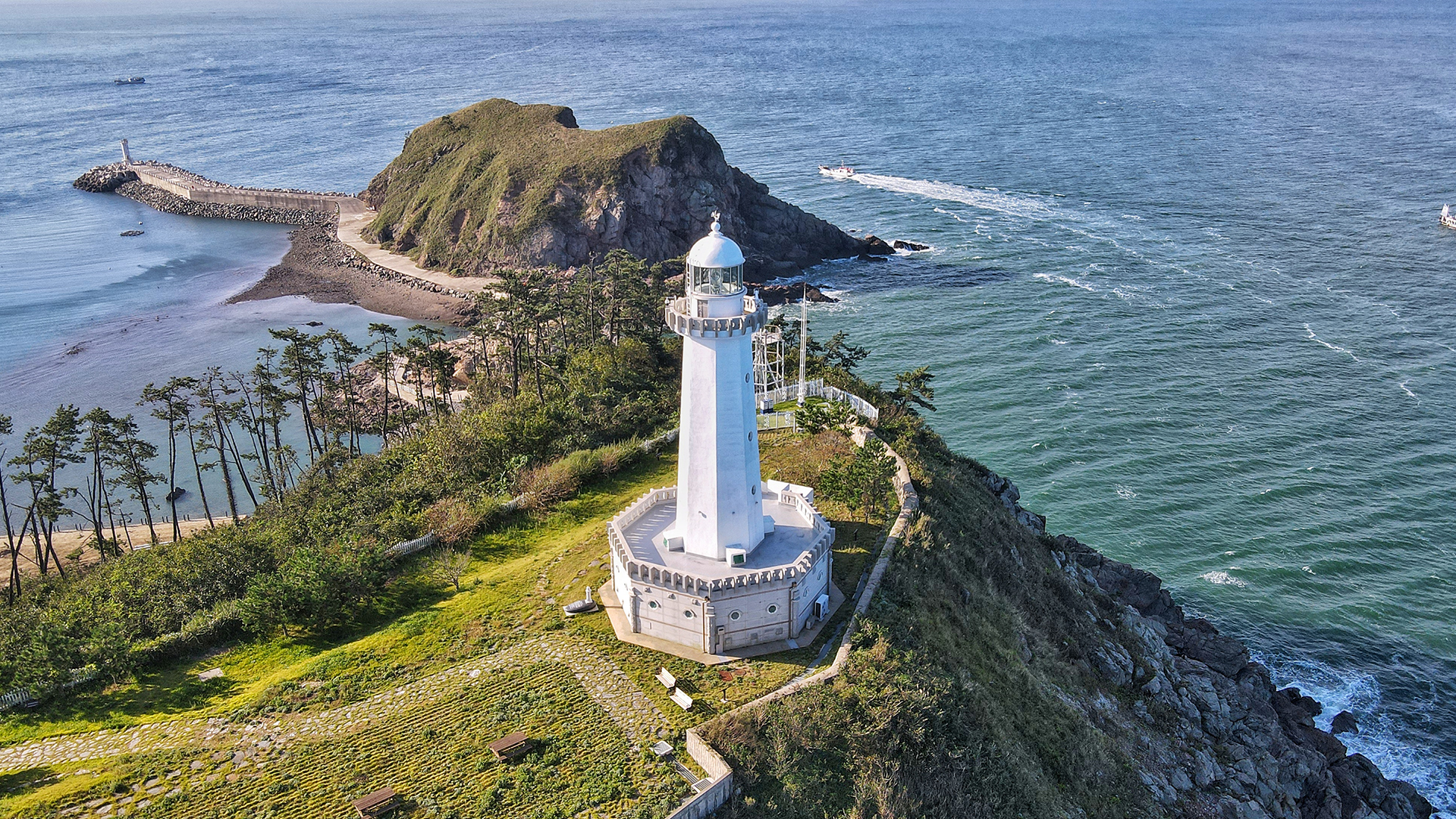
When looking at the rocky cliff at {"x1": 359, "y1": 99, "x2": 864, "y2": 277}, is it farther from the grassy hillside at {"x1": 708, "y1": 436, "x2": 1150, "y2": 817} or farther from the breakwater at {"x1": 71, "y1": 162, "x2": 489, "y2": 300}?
the grassy hillside at {"x1": 708, "y1": 436, "x2": 1150, "y2": 817}

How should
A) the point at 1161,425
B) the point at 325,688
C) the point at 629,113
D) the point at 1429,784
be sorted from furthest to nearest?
the point at 629,113 < the point at 1161,425 < the point at 1429,784 < the point at 325,688

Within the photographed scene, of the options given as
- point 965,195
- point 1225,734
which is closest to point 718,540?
point 1225,734

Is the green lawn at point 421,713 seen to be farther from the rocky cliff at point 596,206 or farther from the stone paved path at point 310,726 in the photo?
the rocky cliff at point 596,206

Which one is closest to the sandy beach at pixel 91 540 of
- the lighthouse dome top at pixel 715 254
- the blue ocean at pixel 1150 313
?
the blue ocean at pixel 1150 313

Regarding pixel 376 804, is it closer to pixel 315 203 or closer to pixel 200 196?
pixel 315 203

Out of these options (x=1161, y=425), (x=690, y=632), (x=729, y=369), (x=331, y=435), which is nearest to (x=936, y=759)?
(x=690, y=632)

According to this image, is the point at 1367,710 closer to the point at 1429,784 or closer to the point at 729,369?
the point at 1429,784
